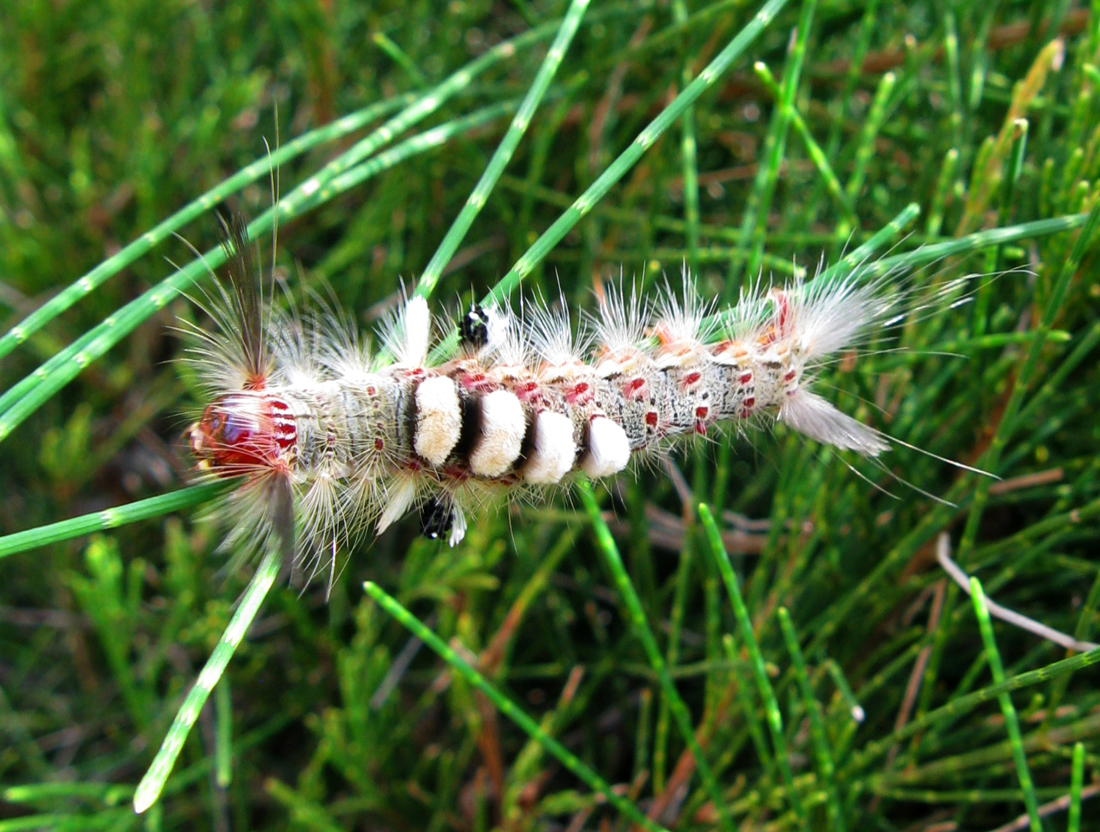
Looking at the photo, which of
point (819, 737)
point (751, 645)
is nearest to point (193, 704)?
point (751, 645)

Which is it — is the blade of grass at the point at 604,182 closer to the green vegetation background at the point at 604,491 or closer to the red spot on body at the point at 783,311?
the green vegetation background at the point at 604,491

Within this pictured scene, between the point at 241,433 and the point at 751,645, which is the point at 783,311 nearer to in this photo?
the point at 751,645

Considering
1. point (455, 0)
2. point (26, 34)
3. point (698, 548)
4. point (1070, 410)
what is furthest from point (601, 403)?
point (26, 34)

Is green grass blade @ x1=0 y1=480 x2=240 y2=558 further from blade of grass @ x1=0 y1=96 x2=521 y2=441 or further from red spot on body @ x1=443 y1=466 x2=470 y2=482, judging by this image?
red spot on body @ x1=443 y1=466 x2=470 y2=482

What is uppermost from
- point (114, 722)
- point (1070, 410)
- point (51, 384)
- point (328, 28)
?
point (328, 28)

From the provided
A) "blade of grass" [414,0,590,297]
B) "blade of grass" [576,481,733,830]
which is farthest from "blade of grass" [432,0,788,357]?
"blade of grass" [576,481,733,830]

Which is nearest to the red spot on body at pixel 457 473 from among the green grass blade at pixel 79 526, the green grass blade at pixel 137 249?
the green grass blade at pixel 79 526

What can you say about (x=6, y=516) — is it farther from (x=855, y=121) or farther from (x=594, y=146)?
(x=855, y=121)
